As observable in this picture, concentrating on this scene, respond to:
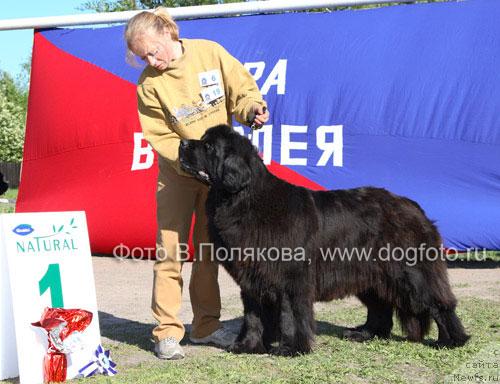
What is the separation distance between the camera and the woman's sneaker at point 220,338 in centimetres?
501

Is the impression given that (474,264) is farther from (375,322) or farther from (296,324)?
(296,324)

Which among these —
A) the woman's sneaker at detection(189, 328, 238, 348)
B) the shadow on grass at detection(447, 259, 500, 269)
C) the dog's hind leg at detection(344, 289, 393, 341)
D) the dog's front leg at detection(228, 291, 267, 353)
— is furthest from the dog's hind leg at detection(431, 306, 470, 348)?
the shadow on grass at detection(447, 259, 500, 269)

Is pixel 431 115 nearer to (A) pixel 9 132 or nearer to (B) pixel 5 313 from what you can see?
(B) pixel 5 313

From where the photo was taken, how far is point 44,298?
4.18 metres

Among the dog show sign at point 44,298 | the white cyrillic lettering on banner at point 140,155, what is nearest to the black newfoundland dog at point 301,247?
the dog show sign at point 44,298

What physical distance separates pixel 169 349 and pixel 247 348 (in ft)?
1.65

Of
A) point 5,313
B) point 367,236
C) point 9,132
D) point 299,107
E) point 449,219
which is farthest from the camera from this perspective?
point 9,132

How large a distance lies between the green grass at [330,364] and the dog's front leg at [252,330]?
88 mm

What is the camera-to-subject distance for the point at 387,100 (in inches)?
332

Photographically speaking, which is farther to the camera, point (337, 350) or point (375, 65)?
point (375, 65)

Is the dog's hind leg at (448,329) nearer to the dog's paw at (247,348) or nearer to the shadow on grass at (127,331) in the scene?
the dog's paw at (247,348)

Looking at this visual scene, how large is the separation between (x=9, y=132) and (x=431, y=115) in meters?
34.4

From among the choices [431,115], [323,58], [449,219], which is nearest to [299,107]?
[323,58]

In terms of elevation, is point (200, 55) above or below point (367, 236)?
above
